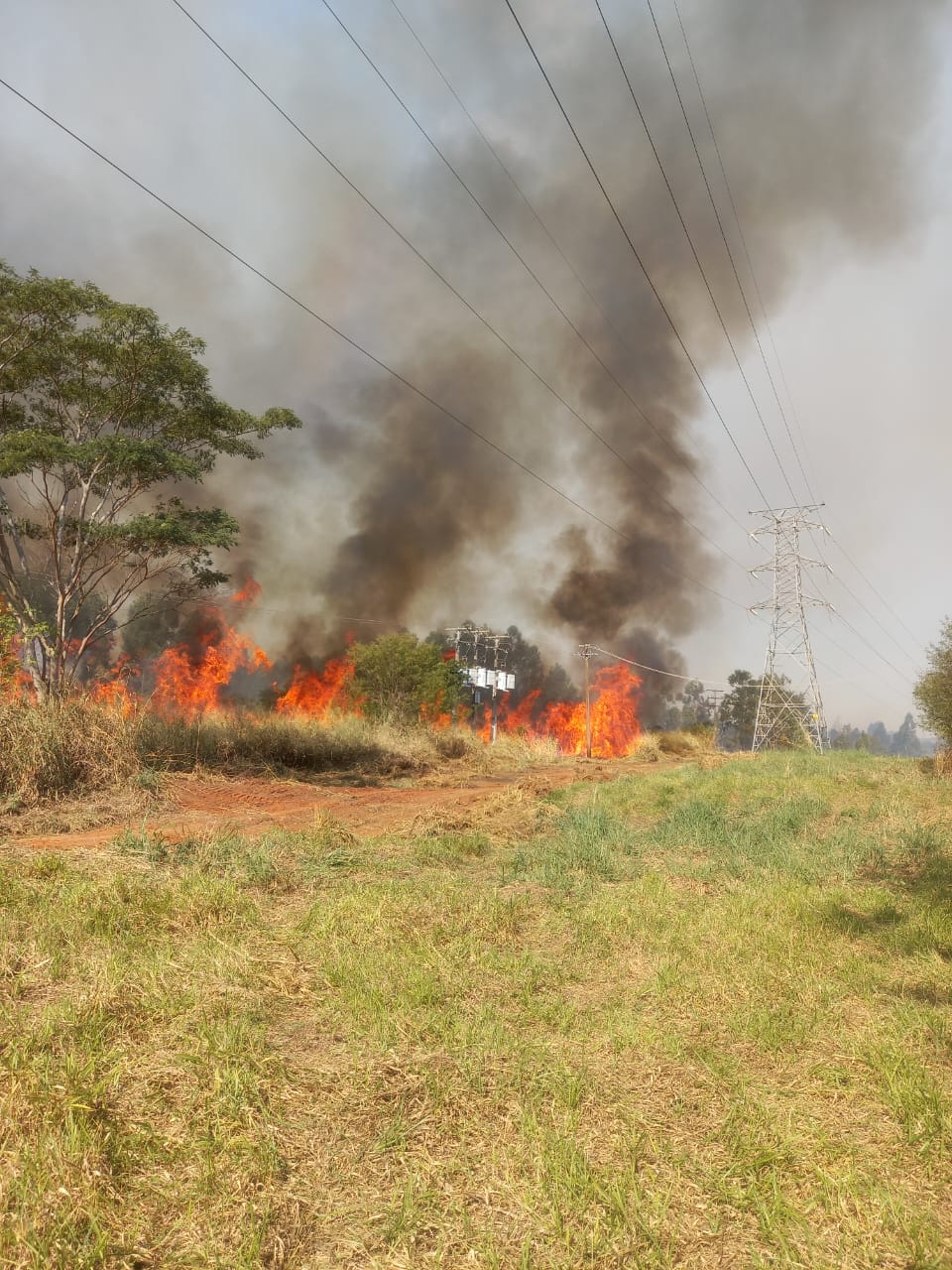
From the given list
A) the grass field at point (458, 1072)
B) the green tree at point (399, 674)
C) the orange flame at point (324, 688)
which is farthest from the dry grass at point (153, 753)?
the green tree at point (399, 674)

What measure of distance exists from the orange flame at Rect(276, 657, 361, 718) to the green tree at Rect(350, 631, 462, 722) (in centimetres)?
101

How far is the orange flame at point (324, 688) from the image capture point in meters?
43.4

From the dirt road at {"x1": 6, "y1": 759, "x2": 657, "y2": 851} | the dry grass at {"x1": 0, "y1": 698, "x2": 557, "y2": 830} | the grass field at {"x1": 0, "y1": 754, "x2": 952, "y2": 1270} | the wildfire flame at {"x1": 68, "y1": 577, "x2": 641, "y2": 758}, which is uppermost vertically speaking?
the wildfire flame at {"x1": 68, "y1": 577, "x2": 641, "y2": 758}

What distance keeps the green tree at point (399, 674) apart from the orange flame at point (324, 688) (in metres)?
1.01

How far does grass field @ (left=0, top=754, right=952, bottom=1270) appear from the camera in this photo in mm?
2633

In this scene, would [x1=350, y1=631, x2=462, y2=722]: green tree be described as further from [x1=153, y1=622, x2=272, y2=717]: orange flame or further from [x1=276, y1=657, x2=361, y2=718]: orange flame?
[x1=153, y1=622, x2=272, y2=717]: orange flame

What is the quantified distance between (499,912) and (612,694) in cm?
4949

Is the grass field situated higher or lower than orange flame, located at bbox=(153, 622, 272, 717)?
lower

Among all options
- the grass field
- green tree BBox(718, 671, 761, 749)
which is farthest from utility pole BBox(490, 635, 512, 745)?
green tree BBox(718, 671, 761, 749)

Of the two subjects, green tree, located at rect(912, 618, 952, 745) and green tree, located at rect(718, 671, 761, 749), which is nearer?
green tree, located at rect(912, 618, 952, 745)

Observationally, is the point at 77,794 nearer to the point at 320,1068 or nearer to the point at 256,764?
the point at 256,764

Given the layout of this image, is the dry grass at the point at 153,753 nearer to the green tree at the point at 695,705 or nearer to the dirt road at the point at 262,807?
the dirt road at the point at 262,807

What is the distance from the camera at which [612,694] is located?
54.5 meters

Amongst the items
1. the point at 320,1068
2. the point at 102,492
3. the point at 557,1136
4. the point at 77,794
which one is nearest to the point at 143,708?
the point at 77,794
